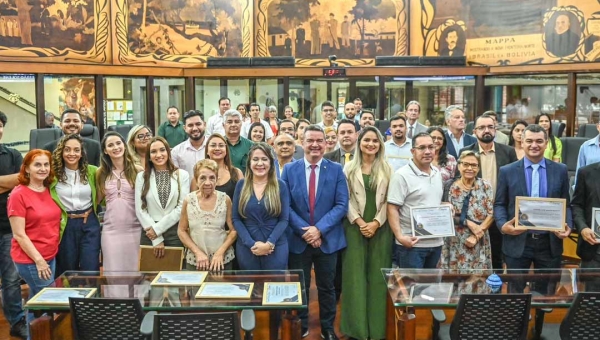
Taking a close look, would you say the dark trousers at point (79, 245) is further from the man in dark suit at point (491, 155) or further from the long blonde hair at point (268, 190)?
the man in dark suit at point (491, 155)

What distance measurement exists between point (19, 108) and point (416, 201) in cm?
917

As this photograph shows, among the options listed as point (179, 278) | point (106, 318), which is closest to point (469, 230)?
point (179, 278)

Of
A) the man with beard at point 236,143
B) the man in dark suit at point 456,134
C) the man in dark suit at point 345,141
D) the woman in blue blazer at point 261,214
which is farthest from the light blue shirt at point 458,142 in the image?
the woman in blue blazer at point 261,214

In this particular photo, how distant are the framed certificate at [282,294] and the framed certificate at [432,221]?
122 centimetres

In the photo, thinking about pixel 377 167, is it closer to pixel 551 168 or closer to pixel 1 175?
pixel 551 168

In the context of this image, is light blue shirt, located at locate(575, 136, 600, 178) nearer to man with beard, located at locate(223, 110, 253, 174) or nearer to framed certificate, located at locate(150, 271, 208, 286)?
man with beard, located at locate(223, 110, 253, 174)

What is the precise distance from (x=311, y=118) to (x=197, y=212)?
838 cm

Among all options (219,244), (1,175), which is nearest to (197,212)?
(219,244)

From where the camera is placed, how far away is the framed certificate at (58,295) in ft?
12.3

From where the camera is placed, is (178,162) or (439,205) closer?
(439,205)

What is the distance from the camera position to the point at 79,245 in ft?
16.8

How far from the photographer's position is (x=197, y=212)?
4.75 m

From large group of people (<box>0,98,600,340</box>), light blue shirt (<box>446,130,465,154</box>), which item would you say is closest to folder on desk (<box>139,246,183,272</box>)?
large group of people (<box>0,98,600,340</box>)

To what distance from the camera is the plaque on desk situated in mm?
3760
